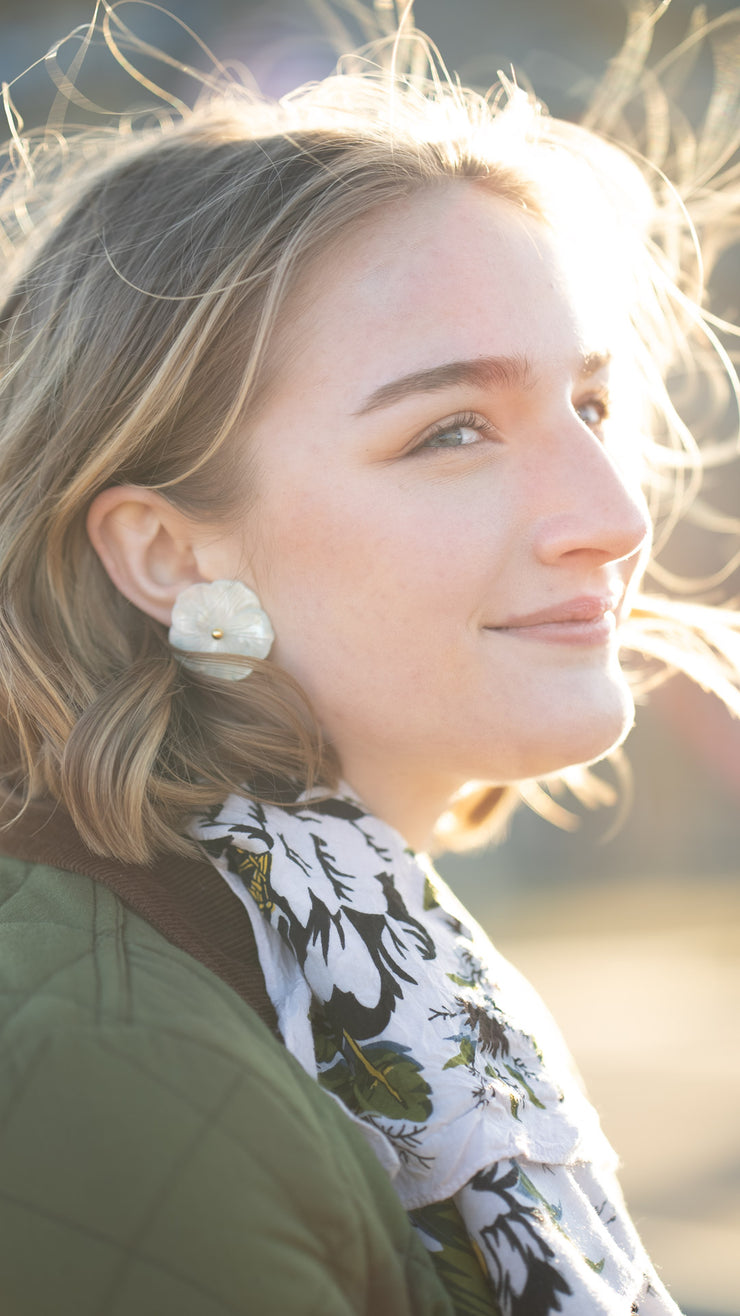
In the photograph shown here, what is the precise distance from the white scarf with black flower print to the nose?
531mm

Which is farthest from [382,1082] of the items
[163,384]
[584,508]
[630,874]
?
[630,874]

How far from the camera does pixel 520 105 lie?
1957 millimetres

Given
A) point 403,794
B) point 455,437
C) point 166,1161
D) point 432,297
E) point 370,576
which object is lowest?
point 166,1161

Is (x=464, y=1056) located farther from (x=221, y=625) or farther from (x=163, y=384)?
(x=163, y=384)

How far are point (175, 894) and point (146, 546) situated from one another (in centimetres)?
59

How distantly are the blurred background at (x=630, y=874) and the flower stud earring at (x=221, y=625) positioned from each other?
2.53 meters

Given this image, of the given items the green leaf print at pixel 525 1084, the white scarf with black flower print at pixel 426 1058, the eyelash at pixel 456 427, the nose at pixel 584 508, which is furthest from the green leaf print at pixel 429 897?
the eyelash at pixel 456 427

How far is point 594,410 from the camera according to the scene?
5.69 ft

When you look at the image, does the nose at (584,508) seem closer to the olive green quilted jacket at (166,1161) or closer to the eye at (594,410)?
the eye at (594,410)

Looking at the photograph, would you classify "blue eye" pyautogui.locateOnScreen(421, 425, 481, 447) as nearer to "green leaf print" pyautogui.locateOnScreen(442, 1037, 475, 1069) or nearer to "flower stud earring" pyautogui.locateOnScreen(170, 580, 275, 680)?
"flower stud earring" pyautogui.locateOnScreen(170, 580, 275, 680)

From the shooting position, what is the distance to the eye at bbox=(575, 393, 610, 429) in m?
1.70

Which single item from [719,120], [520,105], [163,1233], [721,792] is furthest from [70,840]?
[721,792]

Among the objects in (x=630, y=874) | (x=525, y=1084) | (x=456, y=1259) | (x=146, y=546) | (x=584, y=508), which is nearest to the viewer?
(x=456, y=1259)

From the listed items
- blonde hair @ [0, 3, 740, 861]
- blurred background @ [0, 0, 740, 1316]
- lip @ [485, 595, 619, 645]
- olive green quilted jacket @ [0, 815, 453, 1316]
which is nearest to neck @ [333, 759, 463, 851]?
blonde hair @ [0, 3, 740, 861]
